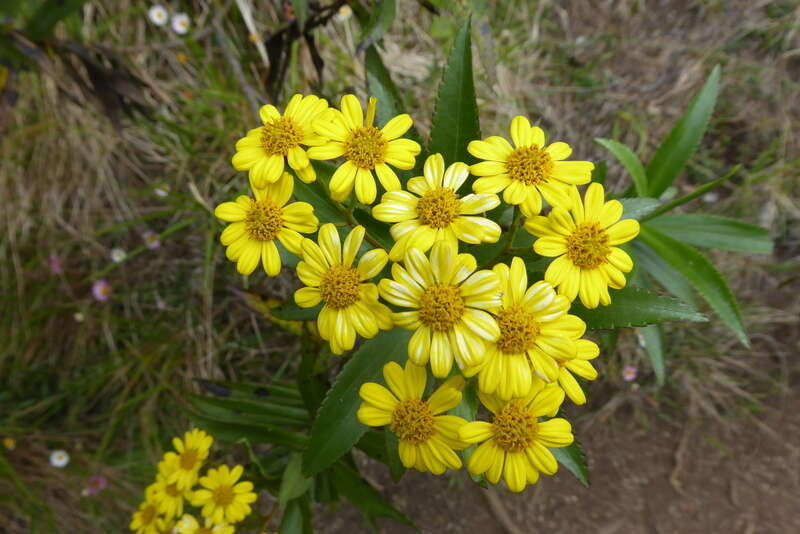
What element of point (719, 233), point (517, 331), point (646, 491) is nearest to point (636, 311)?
point (517, 331)

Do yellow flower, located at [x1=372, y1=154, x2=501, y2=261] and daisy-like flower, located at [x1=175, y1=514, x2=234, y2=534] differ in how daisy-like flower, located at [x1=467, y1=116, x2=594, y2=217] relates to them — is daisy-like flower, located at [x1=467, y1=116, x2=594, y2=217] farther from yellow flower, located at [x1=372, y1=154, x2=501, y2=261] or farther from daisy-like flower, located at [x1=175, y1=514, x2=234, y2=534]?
daisy-like flower, located at [x1=175, y1=514, x2=234, y2=534]

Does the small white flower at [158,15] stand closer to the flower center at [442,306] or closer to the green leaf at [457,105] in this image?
the green leaf at [457,105]

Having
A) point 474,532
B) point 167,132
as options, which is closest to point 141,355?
point 167,132

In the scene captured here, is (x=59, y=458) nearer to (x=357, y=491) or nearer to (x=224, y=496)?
(x=224, y=496)

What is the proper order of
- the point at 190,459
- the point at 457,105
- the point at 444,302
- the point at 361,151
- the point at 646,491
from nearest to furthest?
1. the point at 444,302
2. the point at 361,151
3. the point at 457,105
4. the point at 190,459
5. the point at 646,491

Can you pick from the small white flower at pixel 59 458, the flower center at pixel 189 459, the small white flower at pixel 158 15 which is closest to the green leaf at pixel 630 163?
the flower center at pixel 189 459

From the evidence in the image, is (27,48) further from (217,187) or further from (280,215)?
(280,215)

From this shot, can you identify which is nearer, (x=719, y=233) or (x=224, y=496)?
(x=224, y=496)
